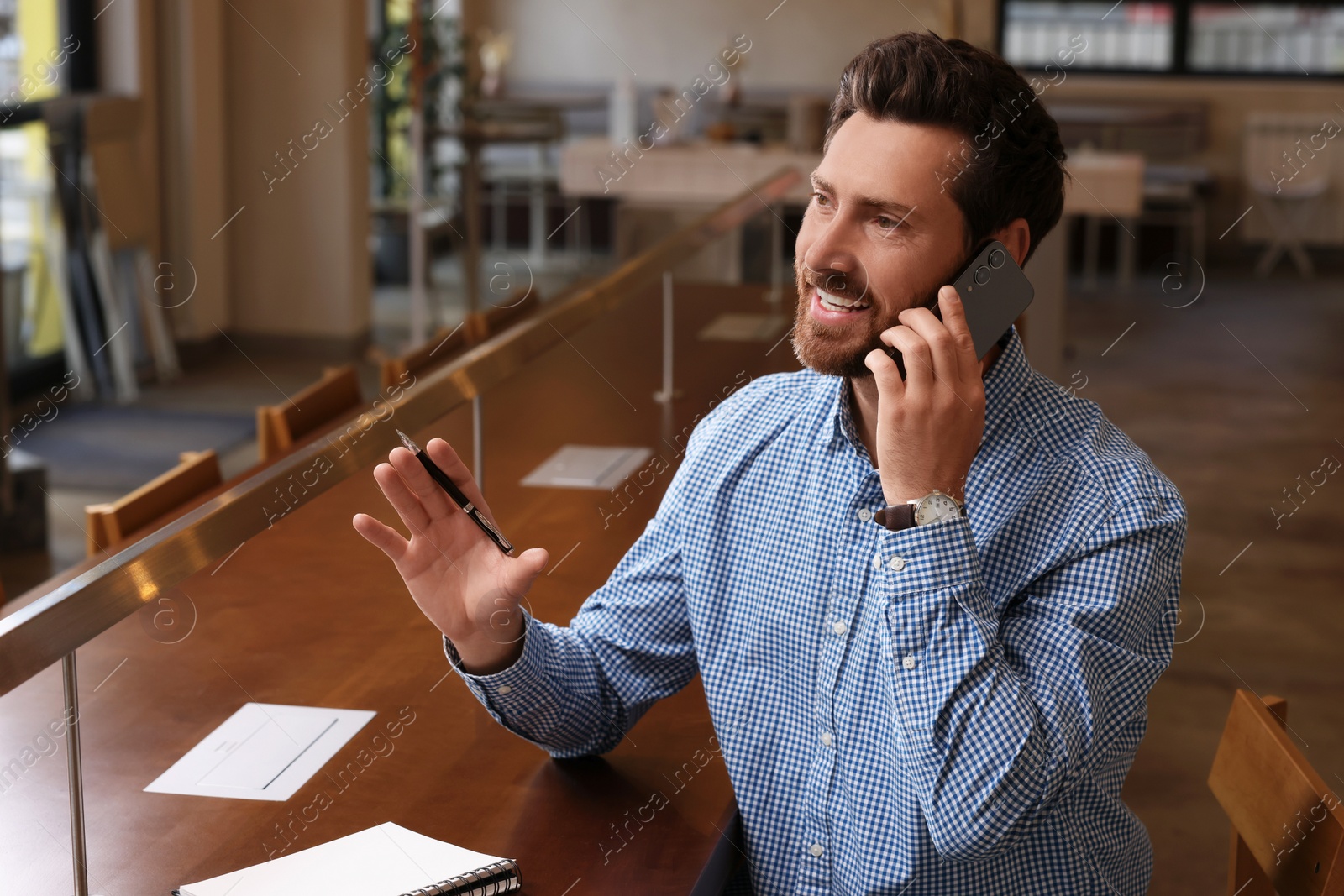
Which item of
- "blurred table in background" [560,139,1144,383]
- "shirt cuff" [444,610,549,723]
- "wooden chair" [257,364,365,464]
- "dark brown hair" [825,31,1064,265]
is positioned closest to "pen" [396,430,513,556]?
"shirt cuff" [444,610,549,723]

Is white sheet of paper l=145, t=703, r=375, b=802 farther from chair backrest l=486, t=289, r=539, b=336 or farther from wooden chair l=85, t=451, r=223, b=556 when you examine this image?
chair backrest l=486, t=289, r=539, b=336

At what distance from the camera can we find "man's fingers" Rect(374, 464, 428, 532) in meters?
1.34

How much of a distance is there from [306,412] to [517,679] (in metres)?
1.78

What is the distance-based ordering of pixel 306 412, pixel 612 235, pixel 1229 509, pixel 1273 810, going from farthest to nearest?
pixel 612 235, pixel 1229 509, pixel 306 412, pixel 1273 810

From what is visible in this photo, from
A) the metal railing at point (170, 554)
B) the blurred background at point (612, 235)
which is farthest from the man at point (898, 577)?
the blurred background at point (612, 235)

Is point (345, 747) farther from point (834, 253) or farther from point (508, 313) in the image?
point (508, 313)

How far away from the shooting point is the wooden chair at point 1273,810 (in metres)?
1.47

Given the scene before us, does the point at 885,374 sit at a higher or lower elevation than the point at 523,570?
higher

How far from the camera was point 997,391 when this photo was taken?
142cm

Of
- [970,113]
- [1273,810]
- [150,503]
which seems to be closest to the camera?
[970,113]

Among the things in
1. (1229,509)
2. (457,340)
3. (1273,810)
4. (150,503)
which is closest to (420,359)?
(457,340)

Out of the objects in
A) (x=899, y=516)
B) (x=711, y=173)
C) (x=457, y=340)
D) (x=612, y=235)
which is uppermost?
(x=899, y=516)

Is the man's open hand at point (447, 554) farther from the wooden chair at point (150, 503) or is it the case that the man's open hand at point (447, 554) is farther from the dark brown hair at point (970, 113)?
the wooden chair at point (150, 503)

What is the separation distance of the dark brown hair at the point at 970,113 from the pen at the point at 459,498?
0.49 meters
